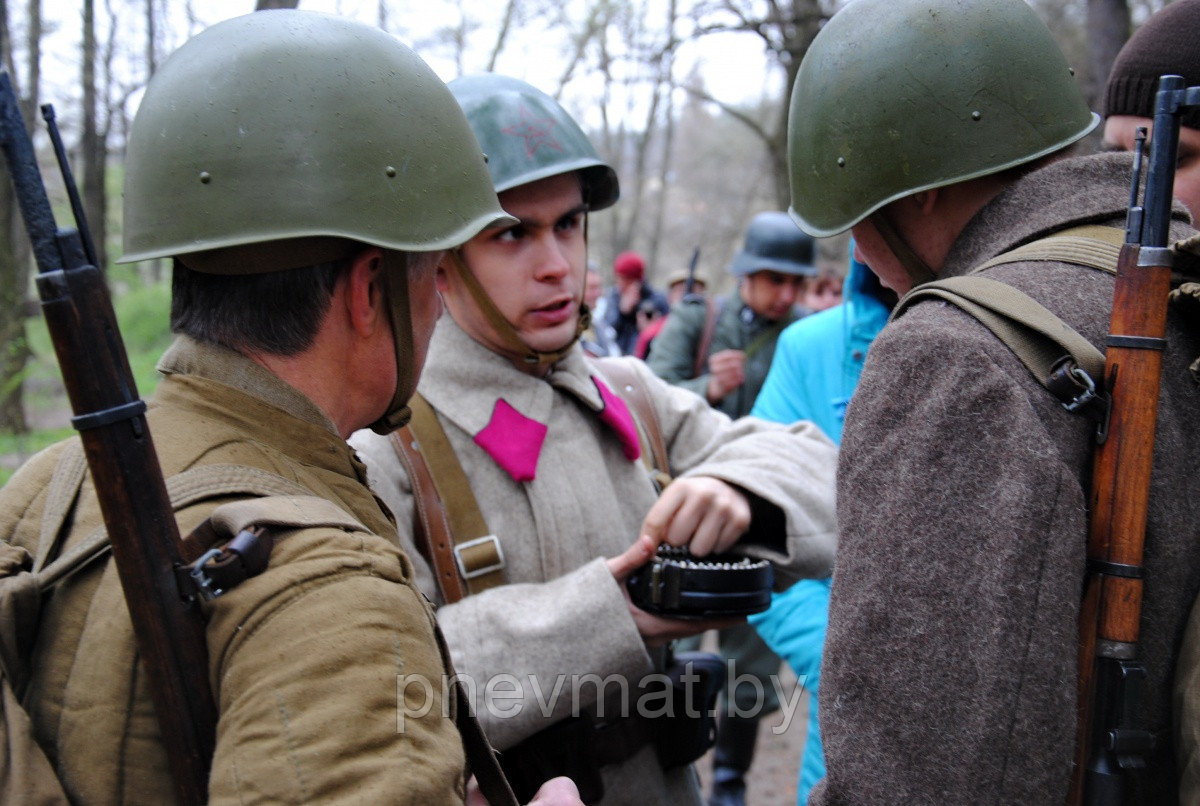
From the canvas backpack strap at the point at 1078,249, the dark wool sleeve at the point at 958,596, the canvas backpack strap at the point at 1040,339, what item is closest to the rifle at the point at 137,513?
the dark wool sleeve at the point at 958,596

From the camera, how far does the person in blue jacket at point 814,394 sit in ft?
9.94

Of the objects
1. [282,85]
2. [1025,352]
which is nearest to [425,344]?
[282,85]

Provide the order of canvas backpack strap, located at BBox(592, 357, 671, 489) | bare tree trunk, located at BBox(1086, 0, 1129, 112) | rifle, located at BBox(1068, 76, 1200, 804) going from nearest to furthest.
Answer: rifle, located at BBox(1068, 76, 1200, 804) < canvas backpack strap, located at BBox(592, 357, 671, 489) < bare tree trunk, located at BBox(1086, 0, 1129, 112)

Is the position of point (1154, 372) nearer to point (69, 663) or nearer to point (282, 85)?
point (282, 85)

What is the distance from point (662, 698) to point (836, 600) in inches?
44.0

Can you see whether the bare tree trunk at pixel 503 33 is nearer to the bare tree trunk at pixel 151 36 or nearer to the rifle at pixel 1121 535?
the bare tree trunk at pixel 151 36

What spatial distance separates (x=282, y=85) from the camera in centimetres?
148

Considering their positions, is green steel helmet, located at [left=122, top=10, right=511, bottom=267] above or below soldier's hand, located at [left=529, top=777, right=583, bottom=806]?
above

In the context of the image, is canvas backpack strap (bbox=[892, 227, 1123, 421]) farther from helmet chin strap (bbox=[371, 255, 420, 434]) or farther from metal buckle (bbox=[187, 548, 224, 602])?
metal buckle (bbox=[187, 548, 224, 602])

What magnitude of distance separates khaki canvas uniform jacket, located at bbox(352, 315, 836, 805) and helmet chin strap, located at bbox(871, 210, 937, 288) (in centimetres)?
72

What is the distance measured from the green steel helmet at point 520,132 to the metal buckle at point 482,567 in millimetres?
850

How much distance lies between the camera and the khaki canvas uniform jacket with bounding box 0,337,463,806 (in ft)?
3.51

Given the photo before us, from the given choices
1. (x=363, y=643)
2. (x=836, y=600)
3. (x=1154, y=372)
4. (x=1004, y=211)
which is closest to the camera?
(x=363, y=643)

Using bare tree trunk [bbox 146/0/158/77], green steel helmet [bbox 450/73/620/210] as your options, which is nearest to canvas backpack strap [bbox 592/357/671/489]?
green steel helmet [bbox 450/73/620/210]
